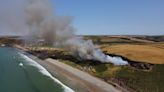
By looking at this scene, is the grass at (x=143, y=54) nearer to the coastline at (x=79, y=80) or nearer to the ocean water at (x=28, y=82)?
the coastline at (x=79, y=80)

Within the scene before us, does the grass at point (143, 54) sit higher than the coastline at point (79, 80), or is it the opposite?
the grass at point (143, 54)

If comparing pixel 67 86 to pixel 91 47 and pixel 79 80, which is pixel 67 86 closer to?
pixel 79 80

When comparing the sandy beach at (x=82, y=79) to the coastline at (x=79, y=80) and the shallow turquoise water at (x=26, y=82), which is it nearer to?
the coastline at (x=79, y=80)

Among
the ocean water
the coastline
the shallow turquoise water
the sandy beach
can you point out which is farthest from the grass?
the shallow turquoise water

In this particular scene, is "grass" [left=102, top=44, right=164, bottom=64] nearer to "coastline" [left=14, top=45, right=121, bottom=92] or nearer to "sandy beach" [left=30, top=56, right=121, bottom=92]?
"sandy beach" [left=30, top=56, right=121, bottom=92]

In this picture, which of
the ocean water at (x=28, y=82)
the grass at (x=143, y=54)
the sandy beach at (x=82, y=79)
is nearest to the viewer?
the sandy beach at (x=82, y=79)

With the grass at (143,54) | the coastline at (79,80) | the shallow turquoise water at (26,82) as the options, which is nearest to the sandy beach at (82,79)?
the coastline at (79,80)

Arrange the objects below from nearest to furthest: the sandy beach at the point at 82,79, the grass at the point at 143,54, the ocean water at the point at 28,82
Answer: the sandy beach at the point at 82,79
the ocean water at the point at 28,82
the grass at the point at 143,54

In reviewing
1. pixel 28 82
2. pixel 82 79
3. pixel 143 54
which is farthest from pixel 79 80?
pixel 143 54

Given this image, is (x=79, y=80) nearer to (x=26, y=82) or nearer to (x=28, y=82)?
(x=28, y=82)

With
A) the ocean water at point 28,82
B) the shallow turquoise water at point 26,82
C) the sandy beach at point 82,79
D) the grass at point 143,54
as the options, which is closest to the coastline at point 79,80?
the sandy beach at point 82,79

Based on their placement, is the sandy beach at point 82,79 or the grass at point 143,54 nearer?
the sandy beach at point 82,79
